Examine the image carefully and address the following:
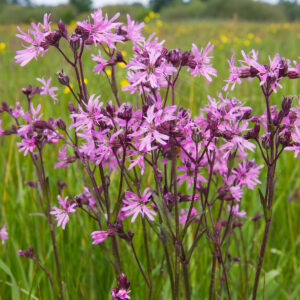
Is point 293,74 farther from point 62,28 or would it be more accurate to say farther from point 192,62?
point 62,28

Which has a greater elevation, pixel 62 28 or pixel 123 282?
pixel 62 28

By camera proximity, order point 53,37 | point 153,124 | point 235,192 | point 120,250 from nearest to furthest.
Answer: point 153,124, point 53,37, point 235,192, point 120,250

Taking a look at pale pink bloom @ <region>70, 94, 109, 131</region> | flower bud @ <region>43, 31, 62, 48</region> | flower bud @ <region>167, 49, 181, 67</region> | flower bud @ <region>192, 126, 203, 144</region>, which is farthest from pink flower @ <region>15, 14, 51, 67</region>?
flower bud @ <region>192, 126, 203, 144</region>

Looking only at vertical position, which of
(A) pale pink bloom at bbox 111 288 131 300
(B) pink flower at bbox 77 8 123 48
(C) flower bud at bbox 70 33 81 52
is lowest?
(A) pale pink bloom at bbox 111 288 131 300

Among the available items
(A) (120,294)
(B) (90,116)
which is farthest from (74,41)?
(A) (120,294)

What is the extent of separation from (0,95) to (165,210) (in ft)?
9.92

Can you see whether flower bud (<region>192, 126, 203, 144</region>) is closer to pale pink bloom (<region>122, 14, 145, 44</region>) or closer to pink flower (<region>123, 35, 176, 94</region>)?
pink flower (<region>123, 35, 176, 94</region>)

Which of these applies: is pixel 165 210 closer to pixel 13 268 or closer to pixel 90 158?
pixel 90 158

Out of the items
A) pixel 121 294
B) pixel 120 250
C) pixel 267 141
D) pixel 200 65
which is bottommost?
pixel 120 250

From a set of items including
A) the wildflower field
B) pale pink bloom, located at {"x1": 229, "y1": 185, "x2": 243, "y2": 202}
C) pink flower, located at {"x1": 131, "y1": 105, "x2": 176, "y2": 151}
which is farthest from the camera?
the wildflower field

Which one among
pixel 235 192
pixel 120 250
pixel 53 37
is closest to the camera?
pixel 53 37

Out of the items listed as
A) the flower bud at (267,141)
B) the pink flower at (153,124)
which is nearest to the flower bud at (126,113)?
the pink flower at (153,124)

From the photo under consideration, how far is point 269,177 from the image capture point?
107 centimetres

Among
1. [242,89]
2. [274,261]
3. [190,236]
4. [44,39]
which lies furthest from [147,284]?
[242,89]
